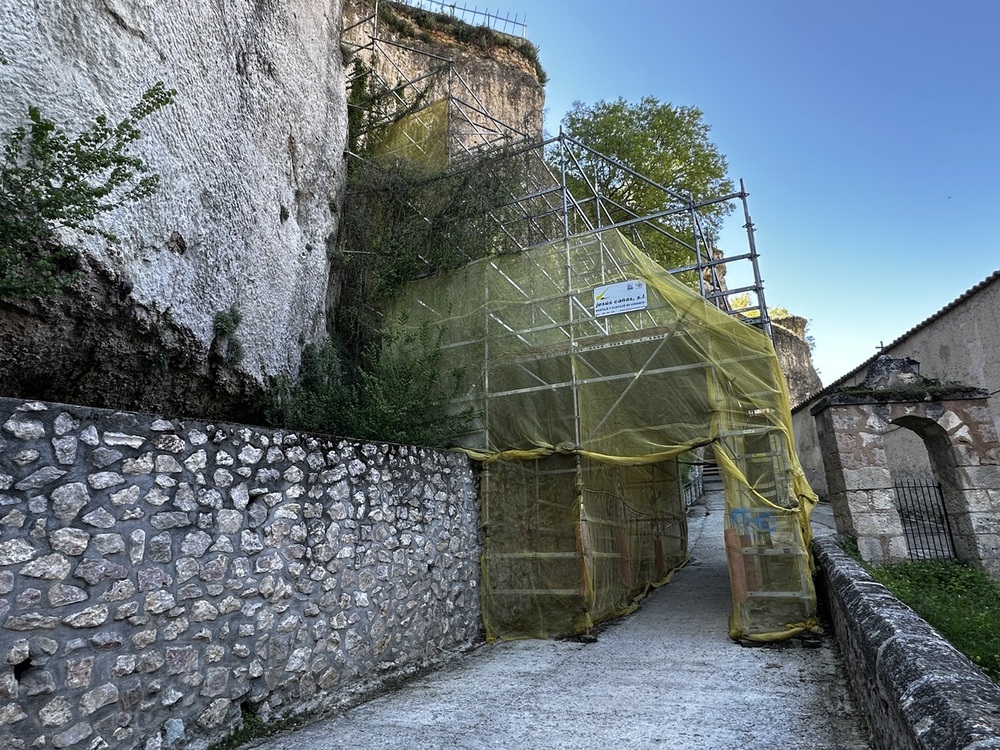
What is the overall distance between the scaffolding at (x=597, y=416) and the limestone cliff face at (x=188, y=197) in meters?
2.03

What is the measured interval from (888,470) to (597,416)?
3303 mm

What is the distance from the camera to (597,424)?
6406 millimetres

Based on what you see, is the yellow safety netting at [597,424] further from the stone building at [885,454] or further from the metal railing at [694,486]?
the metal railing at [694,486]

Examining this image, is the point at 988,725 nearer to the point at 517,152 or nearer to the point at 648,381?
the point at 648,381

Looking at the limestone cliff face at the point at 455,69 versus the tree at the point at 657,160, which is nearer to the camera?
the limestone cliff face at the point at 455,69

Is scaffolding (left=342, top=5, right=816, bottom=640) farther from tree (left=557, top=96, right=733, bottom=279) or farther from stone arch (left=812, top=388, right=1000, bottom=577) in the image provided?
tree (left=557, top=96, right=733, bottom=279)

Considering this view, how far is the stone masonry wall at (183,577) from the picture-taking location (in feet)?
8.46

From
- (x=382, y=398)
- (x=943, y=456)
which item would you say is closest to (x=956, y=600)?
(x=943, y=456)


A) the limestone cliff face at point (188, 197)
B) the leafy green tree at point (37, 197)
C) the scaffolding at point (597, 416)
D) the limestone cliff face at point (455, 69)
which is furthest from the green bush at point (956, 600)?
the limestone cliff face at point (455, 69)

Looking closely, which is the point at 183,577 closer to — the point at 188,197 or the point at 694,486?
the point at 188,197

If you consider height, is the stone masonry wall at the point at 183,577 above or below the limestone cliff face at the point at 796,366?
below

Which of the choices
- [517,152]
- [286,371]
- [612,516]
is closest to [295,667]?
[286,371]

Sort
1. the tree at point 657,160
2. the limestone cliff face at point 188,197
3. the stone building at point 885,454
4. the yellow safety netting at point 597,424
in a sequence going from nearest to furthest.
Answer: the limestone cliff face at point 188,197 → the yellow safety netting at point 597,424 → the stone building at point 885,454 → the tree at point 657,160

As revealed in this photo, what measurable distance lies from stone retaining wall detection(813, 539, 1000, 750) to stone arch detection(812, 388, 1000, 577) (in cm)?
329
